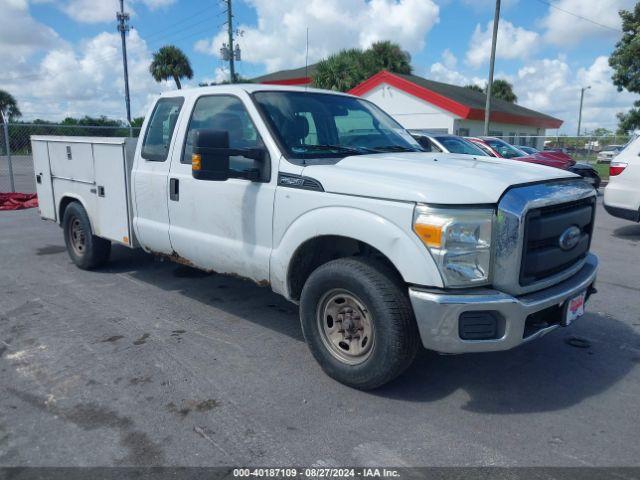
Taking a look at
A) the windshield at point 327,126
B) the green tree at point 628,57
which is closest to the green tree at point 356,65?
the green tree at point 628,57

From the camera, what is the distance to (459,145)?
11.5m

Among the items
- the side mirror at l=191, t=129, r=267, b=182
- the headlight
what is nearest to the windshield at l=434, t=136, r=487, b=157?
the side mirror at l=191, t=129, r=267, b=182

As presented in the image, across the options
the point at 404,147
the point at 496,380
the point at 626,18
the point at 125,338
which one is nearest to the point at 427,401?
the point at 496,380

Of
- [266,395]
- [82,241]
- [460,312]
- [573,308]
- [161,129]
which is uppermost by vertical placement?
[161,129]

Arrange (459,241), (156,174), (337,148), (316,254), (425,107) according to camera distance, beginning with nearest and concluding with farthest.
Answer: (459,241)
(316,254)
(337,148)
(156,174)
(425,107)

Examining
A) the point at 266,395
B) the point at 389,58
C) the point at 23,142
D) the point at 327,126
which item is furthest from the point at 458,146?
the point at 389,58

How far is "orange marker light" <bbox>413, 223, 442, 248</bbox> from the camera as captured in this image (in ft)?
9.66

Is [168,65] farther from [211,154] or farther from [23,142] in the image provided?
[211,154]

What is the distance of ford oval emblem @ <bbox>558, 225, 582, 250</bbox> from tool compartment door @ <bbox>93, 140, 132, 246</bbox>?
13.0 feet

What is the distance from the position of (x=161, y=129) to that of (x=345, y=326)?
2716 millimetres

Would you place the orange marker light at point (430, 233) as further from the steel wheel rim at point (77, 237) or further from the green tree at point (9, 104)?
the green tree at point (9, 104)

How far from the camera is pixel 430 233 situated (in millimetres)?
2971

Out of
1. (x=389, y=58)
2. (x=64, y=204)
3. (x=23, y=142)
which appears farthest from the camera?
(x=389, y=58)

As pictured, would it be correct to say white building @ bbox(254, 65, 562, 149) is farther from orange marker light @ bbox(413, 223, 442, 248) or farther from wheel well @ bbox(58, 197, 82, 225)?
orange marker light @ bbox(413, 223, 442, 248)
